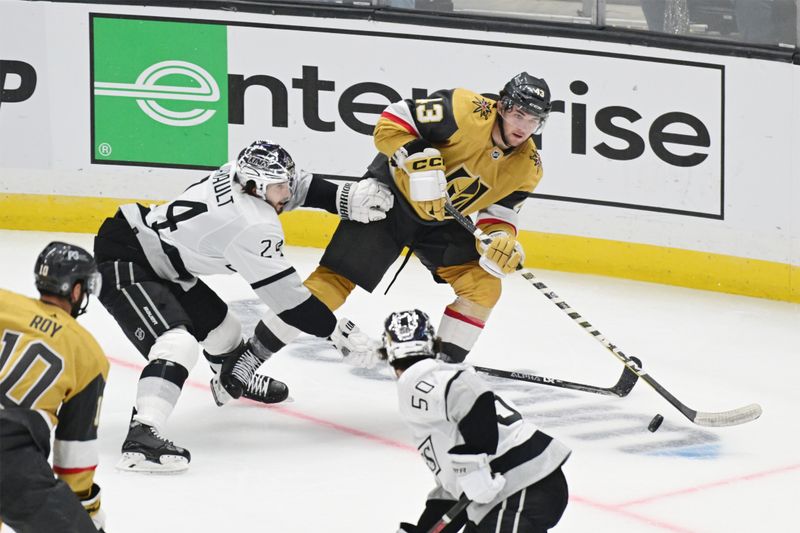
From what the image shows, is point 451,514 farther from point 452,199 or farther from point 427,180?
point 452,199

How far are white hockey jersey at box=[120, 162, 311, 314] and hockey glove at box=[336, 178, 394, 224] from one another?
480mm

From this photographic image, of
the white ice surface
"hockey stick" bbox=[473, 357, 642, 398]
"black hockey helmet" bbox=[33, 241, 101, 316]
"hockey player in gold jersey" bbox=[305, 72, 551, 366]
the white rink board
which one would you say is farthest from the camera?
the white rink board

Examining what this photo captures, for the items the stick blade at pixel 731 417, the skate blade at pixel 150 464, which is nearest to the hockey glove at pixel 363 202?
the skate blade at pixel 150 464

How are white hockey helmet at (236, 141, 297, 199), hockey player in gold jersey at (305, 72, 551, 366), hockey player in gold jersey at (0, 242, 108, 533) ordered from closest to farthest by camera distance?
hockey player in gold jersey at (0, 242, 108, 533)
white hockey helmet at (236, 141, 297, 199)
hockey player in gold jersey at (305, 72, 551, 366)

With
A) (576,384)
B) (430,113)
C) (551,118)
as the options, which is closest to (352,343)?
(430,113)

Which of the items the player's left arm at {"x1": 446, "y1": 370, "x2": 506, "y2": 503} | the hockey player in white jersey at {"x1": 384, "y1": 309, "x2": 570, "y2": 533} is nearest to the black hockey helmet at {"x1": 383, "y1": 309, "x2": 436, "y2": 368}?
the hockey player in white jersey at {"x1": 384, "y1": 309, "x2": 570, "y2": 533}

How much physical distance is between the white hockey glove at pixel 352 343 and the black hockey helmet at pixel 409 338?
117cm

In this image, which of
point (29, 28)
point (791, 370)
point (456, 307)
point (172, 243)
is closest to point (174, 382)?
point (172, 243)

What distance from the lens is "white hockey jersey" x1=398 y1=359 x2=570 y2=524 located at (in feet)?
10.2

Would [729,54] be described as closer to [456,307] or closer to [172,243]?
[456,307]

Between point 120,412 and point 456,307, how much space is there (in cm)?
115

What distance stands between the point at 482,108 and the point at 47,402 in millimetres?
2271

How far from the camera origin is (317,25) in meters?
6.80

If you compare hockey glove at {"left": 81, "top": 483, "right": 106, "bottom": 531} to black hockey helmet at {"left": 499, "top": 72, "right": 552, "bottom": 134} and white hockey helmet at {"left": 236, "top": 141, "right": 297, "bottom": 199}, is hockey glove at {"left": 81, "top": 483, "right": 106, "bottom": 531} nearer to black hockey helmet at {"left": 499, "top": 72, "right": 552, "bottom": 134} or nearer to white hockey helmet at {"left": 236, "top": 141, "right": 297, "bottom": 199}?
white hockey helmet at {"left": 236, "top": 141, "right": 297, "bottom": 199}
